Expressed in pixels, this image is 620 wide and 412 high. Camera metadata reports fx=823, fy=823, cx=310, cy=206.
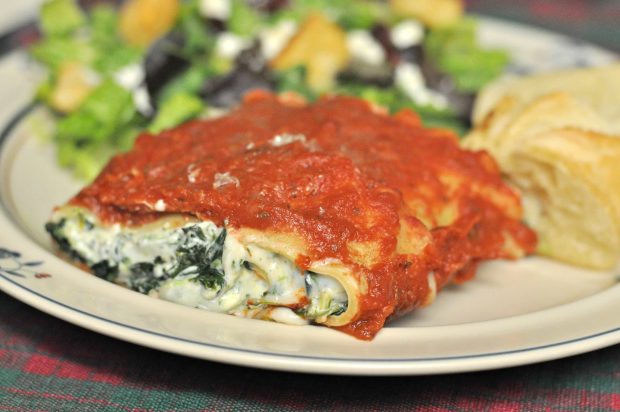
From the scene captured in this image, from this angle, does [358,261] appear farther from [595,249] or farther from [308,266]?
[595,249]

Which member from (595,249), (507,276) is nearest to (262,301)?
(507,276)

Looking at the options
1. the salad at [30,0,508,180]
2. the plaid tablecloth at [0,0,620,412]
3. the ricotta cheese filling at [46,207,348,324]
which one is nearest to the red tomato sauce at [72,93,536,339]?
the ricotta cheese filling at [46,207,348,324]

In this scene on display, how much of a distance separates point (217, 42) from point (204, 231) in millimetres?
2661

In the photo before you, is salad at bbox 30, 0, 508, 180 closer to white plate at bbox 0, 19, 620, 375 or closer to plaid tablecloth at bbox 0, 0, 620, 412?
white plate at bbox 0, 19, 620, 375

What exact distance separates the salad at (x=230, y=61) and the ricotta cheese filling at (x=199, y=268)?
123 centimetres

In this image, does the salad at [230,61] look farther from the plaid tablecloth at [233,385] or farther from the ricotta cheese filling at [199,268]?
the plaid tablecloth at [233,385]

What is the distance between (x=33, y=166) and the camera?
14.6ft

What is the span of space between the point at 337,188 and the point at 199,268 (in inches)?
24.0

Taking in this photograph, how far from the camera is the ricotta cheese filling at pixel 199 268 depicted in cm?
299

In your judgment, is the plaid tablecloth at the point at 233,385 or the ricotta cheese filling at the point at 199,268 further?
the ricotta cheese filling at the point at 199,268

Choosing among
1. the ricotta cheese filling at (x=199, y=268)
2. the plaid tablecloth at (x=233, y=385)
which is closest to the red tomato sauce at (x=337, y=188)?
the ricotta cheese filling at (x=199, y=268)

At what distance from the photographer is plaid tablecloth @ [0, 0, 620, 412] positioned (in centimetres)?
287

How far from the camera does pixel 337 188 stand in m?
3.12

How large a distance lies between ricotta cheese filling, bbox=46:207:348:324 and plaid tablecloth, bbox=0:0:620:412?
23cm
